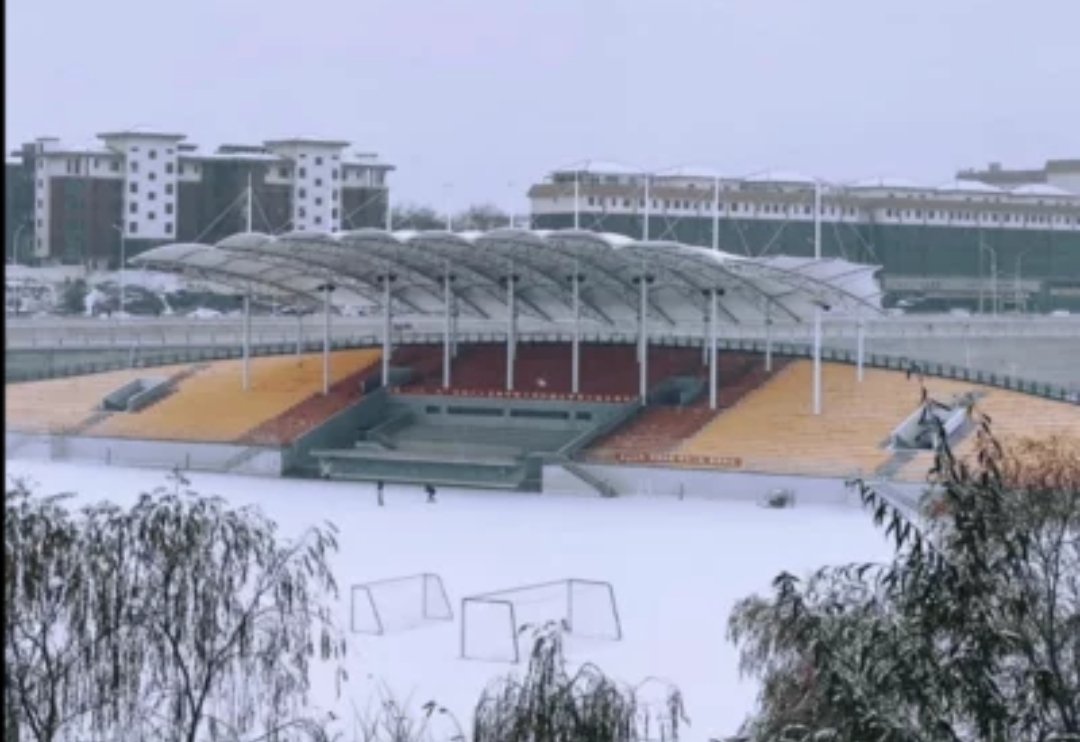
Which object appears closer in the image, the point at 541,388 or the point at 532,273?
the point at 541,388

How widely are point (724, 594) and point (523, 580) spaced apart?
1.69 meters

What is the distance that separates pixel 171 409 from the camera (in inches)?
1152

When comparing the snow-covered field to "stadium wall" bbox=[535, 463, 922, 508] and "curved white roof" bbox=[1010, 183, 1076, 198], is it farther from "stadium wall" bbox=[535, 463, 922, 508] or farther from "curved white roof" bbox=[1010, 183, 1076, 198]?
"curved white roof" bbox=[1010, 183, 1076, 198]

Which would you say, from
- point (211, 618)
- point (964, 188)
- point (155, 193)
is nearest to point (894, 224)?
point (964, 188)

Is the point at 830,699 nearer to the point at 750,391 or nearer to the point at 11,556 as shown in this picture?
the point at 11,556

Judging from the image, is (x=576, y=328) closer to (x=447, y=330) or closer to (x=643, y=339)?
(x=643, y=339)

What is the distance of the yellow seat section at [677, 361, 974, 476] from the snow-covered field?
1269mm

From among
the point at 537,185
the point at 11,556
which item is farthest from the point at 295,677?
the point at 537,185

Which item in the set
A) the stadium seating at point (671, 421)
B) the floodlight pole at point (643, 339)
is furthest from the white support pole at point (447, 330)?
the stadium seating at point (671, 421)

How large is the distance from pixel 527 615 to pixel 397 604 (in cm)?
121

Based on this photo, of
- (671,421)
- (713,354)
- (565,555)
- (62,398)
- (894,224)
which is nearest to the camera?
(565,555)

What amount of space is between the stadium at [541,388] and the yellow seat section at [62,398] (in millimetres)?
67

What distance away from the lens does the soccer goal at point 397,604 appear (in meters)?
13.3

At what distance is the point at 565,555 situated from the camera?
17.3 metres
